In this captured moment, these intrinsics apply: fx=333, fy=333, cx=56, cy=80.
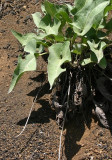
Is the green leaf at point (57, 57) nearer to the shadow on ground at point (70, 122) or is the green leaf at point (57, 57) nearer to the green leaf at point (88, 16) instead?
the green leaf at point (88, 16)

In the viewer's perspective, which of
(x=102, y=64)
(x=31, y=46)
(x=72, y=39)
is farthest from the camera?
(x=72, y=39)

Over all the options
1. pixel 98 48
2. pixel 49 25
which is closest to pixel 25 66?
pixel 49 25

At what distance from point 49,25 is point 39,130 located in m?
0.72

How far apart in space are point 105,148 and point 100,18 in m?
0.81

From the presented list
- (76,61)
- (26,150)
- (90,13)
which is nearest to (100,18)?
(90,13)

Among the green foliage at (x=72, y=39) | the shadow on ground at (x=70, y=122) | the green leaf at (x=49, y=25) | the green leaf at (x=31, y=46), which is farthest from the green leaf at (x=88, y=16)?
the shadow on ground at (x=70, y=122)

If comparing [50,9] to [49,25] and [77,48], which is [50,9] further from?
[77,48]

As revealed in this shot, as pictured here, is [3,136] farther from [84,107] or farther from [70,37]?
[70,37]

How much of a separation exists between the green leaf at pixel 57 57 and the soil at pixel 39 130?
45cm

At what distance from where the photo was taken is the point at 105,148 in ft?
6.88

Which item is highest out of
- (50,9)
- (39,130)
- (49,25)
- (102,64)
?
(50,9)

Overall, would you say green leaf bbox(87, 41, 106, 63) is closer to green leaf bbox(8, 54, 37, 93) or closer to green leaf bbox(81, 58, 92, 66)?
green leaf bbox(81, 58, 92, 66)

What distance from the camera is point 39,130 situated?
7.32 ft

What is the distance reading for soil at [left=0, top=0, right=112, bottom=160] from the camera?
211 centimetres
